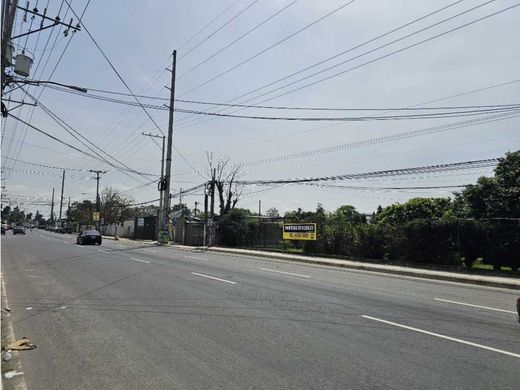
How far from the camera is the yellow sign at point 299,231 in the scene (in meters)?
30.2

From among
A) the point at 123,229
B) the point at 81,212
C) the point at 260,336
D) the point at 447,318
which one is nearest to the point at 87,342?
the point at 260,336

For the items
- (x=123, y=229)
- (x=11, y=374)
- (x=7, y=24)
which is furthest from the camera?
(x=123, y=229)

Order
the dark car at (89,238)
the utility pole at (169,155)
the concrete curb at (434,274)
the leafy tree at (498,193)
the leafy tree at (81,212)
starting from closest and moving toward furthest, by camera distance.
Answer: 1. the concrete curb at (434,274)
2. the leafy tree at (498,193)
3. the dark car at (89,238)
4. the utility pole at (169,155)
5. the leafy tree at (81,212)

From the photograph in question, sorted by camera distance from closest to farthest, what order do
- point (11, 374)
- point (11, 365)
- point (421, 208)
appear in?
point (11, 374) → point (11, 365) → point (421, 208)

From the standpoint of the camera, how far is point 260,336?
750 centimetres

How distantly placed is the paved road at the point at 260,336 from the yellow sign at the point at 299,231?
16.1m

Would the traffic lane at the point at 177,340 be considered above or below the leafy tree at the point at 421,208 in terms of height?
below

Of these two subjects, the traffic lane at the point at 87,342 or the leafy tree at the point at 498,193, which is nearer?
the traffic lane at the point at 87,342

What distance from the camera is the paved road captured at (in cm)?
559

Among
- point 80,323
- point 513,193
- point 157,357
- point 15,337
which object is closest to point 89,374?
point 157,357

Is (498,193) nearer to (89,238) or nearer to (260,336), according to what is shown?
(260,336)

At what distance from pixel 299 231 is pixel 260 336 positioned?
78.9 ft

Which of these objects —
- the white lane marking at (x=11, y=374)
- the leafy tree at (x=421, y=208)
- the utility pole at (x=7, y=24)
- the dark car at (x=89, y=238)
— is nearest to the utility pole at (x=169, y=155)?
the dark car at (x=89, y=238)

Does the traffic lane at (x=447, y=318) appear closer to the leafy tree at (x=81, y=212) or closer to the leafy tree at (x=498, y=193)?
the leafy tree at (x=498, y=193)
